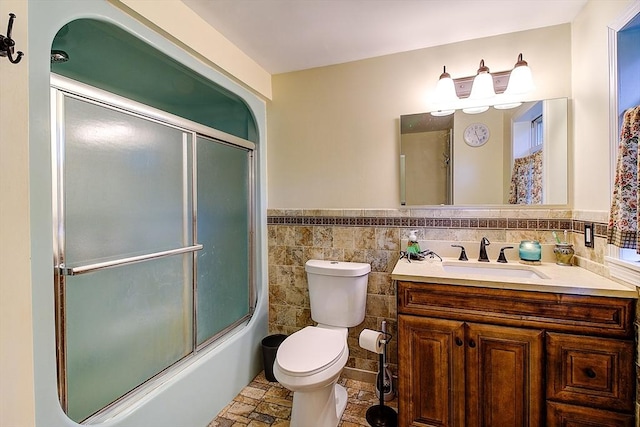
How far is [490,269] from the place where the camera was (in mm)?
1709

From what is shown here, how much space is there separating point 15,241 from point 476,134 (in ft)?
7.35

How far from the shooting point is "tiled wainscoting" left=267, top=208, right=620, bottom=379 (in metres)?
1.75

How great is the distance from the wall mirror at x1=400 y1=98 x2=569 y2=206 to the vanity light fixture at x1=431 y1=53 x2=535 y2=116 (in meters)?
0.05

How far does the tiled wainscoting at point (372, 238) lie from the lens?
1746 millimetres

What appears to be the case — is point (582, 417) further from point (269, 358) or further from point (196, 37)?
point (196, 37)

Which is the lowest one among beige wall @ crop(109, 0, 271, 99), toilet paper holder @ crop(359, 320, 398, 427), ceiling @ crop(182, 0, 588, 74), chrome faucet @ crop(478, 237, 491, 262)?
toilet paper holder @ crop(359, 320, 398, 427)

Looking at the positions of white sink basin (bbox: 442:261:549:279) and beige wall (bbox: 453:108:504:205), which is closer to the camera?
white sink basin (bbox: 442:261:549:279)

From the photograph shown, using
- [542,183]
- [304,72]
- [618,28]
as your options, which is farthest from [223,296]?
[618,28]

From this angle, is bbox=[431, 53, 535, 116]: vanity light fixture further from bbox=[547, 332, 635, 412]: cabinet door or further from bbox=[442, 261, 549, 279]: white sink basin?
bbox=[547, 332, 635, 412]: cabinet door

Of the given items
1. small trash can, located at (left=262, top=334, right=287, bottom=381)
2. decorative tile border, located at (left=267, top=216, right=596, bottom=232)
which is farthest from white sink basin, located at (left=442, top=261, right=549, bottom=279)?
small trash can, located at (left=262, top=334, right=287, bottom=381)

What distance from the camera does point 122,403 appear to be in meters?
1.31

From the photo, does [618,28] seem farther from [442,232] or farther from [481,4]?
[442,232]

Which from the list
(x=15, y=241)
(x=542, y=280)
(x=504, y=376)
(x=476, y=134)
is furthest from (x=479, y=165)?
(x=15, y=241)

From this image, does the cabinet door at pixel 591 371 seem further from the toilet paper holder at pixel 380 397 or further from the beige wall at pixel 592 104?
the toilet paper holder at pixel 380 397
